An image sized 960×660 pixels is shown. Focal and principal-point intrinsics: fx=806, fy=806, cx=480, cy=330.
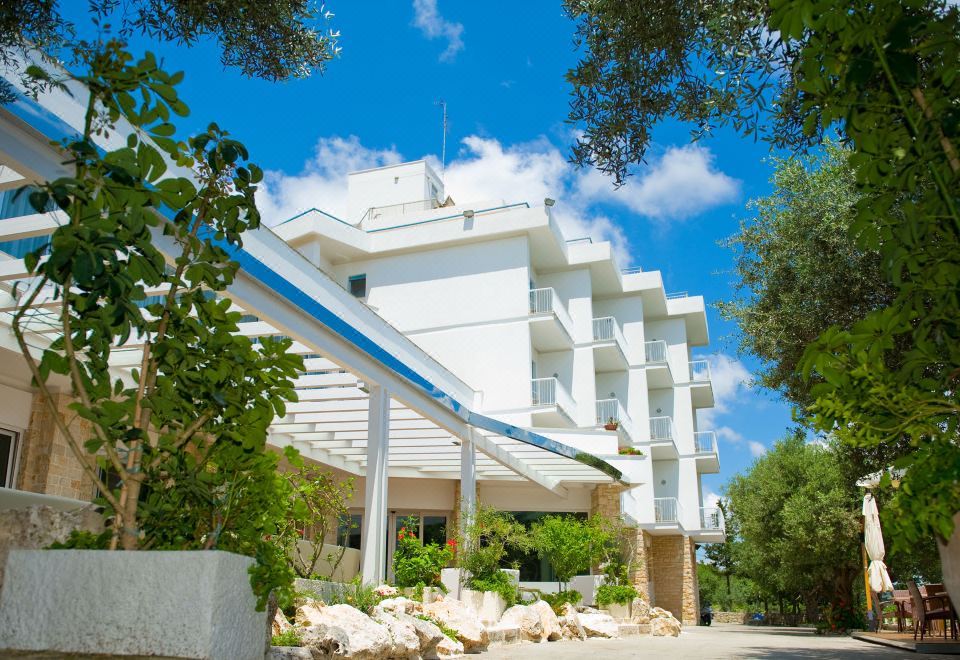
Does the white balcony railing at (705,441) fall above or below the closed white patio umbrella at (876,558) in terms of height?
above

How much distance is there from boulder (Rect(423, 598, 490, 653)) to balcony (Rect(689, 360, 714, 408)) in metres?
25.0

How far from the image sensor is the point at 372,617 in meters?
8.27

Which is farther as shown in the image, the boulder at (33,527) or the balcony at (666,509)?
the balcony at (666,509)

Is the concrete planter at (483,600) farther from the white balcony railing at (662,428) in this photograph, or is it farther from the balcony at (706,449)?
the balcony at (706,449)

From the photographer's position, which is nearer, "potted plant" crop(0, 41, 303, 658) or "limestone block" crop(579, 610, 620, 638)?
"potted plant" crop(0, 41, 303, 658)

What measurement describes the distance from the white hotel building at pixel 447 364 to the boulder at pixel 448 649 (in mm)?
2381

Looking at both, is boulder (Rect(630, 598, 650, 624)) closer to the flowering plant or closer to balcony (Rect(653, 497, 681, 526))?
the flowering plant

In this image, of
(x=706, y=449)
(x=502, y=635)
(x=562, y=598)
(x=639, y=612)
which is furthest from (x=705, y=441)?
(x=502, y=635)

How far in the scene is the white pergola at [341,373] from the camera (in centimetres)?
707

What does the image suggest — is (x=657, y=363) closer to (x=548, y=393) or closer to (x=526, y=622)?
(x=548, y=393)

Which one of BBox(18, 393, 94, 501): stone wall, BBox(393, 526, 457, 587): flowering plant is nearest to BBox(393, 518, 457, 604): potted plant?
BBox(393, 526, 457, 587): flowering plant

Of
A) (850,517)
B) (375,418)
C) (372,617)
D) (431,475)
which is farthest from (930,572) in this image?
(372,617)

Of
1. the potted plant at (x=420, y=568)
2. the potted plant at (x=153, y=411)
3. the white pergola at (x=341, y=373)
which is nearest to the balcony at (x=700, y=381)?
the white pergola at (x=341, y=373)

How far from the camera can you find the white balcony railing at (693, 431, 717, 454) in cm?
3372
